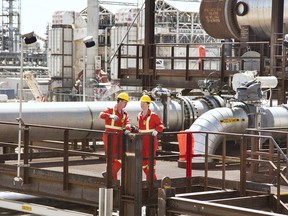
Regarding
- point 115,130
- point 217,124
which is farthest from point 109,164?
point 217,124

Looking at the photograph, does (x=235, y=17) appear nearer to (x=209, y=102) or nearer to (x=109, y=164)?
(x=209, y=102)

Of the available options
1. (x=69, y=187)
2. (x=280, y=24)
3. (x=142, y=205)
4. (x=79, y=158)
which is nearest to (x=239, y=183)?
(x=142, y=205)

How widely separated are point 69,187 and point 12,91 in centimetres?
4520

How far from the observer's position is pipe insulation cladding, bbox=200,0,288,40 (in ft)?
91.0

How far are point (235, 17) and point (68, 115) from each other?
12.9 meters

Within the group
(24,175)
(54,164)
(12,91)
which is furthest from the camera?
(12,91)

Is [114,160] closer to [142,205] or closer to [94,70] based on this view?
[142,205]

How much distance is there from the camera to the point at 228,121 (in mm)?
Answer: 17000

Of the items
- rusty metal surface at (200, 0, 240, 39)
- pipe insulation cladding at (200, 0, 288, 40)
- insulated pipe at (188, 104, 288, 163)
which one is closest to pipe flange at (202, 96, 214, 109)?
insulated pipe at (188, 104, 288, 163)

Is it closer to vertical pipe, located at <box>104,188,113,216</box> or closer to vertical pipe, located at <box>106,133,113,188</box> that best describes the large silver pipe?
vertical pipe, located at <box>106,133,113,188</box>

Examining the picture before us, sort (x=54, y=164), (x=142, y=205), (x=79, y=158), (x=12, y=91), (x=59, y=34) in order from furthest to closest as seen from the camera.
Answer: (x=59, y=34)
(x=12, y=91)
(x=79, y=158)
(x=54, y=164)
(x=142, y=205)

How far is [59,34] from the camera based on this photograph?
65375 millimetres

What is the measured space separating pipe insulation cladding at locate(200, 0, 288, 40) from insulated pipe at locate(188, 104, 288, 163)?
941 cm

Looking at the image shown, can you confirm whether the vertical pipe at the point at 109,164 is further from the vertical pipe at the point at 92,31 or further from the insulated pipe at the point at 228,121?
the vertical pipe at the point at 92,31
